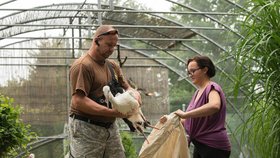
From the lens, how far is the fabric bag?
14.0 feet

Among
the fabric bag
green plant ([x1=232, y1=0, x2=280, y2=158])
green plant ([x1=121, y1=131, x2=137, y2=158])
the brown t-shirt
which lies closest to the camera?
the brown t-shirt

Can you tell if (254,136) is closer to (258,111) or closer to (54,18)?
(258,111)

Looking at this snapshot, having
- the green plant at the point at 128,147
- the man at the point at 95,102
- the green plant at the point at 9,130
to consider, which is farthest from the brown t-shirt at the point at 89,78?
the green plant at the point at 128,147

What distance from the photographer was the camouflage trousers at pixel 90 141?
12.1 feet

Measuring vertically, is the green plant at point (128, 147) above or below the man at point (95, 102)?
below

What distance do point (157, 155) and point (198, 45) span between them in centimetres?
688

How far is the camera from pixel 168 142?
14.4ft

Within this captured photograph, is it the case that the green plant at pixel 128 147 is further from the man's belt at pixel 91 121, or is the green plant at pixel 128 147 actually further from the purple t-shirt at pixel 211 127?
the man's belt at pixel 91 121

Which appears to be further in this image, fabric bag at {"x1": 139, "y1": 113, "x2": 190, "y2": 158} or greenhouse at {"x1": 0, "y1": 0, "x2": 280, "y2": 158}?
greenhouse at {"x1": 0, "y1": 0, "x2": 280, "y2": 158}

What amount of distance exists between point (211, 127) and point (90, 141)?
3.46 feet

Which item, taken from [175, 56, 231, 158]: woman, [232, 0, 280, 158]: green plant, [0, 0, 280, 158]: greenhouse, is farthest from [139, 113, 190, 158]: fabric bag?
[0, 0, 280, 158]: greenhouse

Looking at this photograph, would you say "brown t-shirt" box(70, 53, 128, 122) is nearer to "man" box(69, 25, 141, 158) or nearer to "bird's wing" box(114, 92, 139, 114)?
"man" box(69, 25, 141, 158)

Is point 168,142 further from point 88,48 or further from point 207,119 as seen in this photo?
point 88,48

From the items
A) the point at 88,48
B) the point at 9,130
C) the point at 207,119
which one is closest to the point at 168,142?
the point at 207,119
